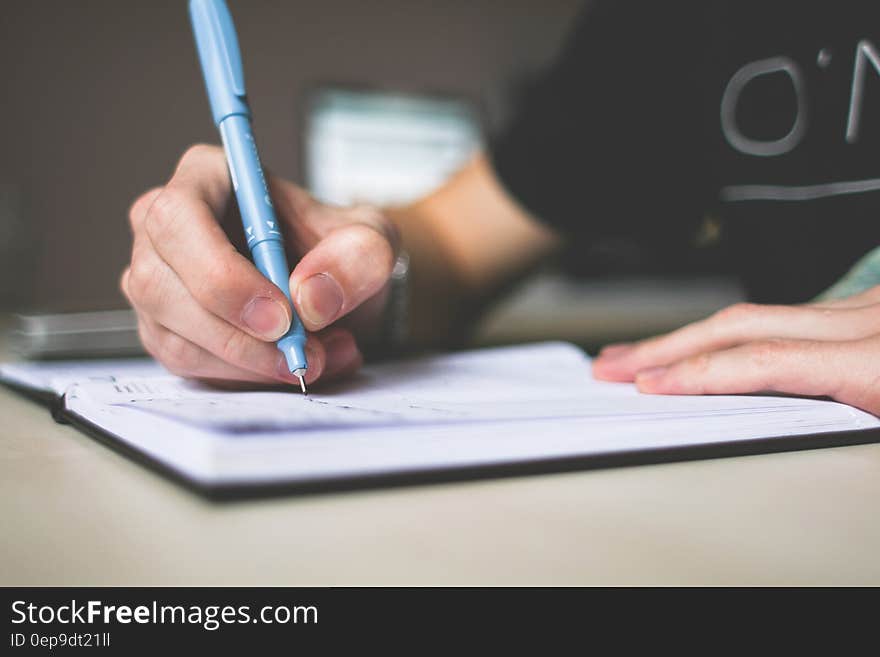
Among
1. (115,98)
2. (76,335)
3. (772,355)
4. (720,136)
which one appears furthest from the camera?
(115,98)

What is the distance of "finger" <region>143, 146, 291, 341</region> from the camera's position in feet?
1.09

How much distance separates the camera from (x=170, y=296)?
37 cm

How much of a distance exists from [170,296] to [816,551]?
31 cm

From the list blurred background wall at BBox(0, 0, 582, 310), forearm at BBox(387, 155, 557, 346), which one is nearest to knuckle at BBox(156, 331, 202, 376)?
forearm at BBox(387, 155, 557, 346)

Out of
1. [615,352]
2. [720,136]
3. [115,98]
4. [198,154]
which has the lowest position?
[615,352]

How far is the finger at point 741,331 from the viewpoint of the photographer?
Answer: 389mm

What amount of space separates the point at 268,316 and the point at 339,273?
46 mm

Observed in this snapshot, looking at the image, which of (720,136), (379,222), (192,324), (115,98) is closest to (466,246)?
(720,136)

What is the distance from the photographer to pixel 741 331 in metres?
0.40

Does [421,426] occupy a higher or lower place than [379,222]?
lower

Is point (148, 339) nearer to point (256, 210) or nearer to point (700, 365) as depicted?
point (256, 210)

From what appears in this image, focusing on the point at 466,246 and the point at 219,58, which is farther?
the point at 466,246

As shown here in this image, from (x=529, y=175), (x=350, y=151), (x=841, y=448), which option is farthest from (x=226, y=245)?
(x=350, y=151)
